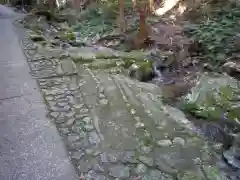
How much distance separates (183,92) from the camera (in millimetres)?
4602

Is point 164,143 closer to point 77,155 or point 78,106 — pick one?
point 77,155

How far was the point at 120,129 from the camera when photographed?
3.08 metres

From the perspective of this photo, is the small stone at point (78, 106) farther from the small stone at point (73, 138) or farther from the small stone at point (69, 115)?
the small stone at point (73, 138)

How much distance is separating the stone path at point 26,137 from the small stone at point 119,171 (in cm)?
32

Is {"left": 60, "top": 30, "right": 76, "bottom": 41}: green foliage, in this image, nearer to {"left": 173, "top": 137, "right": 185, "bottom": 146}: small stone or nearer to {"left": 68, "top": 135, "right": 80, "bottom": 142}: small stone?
{"left": 68, "top": 135, "right": 80, "bottom": 142}: small stone

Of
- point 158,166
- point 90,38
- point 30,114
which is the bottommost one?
point 158,166

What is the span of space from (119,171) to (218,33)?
4.30m

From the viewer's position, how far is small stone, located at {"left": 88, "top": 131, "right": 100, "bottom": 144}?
2.88 metres

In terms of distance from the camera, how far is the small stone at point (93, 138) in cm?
288

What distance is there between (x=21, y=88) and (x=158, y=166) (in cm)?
221

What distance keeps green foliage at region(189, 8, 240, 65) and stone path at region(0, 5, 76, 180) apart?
330cm

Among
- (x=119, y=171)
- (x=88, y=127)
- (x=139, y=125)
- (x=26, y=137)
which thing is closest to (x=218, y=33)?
(x=139, y=125)

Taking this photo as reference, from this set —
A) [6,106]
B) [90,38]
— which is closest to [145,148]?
[6,106]

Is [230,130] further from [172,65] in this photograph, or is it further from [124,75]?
[172,65]
